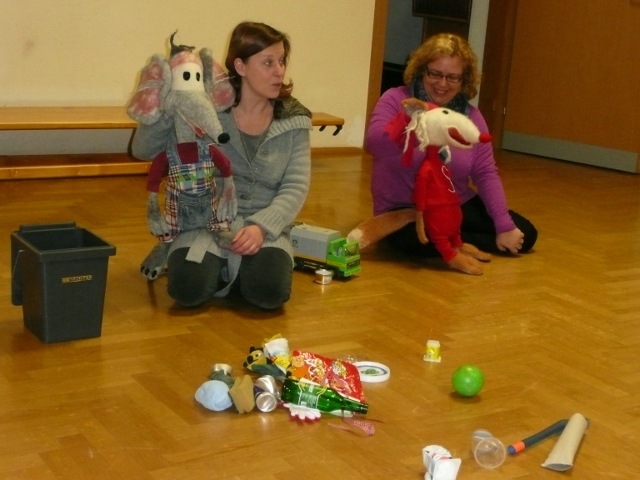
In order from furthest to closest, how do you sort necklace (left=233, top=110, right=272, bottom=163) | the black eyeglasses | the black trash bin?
1. the black eyeglasses
2. necklace (left=233, top=110, right=272, bottom=163)
3. the black trash bin

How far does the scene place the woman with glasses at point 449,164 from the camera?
296 cm

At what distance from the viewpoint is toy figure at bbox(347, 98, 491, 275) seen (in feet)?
9.18

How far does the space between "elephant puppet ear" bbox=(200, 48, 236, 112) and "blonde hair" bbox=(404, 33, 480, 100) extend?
0.79 m

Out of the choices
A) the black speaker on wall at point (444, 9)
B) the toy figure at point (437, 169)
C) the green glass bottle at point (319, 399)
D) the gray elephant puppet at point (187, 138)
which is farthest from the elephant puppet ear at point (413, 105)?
the black speaker on wall at point (444, 9)

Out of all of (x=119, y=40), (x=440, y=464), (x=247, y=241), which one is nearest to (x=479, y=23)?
(x=119, y=40)

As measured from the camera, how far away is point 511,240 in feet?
10.2

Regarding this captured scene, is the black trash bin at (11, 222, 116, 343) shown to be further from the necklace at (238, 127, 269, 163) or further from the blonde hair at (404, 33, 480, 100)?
the blonde hair at (404, 33, 480, 100)

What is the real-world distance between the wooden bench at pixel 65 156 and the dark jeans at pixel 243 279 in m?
1.49

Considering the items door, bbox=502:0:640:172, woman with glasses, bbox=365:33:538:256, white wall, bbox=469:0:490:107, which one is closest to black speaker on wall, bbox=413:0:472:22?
white wall, bbox=469:0:490:107

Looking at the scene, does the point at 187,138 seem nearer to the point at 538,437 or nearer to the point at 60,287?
the point at 60,287

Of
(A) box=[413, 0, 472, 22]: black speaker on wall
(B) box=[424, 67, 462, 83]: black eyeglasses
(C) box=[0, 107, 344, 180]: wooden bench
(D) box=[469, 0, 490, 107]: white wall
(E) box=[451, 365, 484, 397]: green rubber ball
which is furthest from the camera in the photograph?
(A) box=[413, 0, 472, 22]: black speaker on wall

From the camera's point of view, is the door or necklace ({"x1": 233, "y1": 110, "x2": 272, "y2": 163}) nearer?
necklace ({"x1": 233, "y1": 110, "x2": 272, "y2": 163})

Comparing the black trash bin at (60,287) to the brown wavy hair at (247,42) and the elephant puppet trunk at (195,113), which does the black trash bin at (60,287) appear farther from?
the brown wavy hair at (247,42)

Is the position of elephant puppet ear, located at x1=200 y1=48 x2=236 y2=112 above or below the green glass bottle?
above
